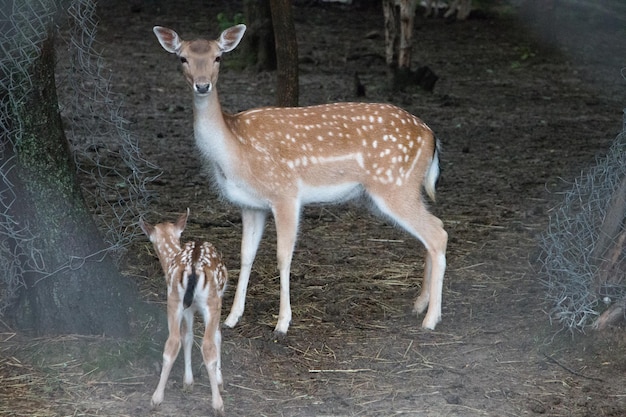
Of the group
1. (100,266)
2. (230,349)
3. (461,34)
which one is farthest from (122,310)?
(461,34)

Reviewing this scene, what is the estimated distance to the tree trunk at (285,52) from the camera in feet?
25.0

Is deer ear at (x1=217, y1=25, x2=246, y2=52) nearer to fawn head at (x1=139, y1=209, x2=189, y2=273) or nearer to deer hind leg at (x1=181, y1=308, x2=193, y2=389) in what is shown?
fawn head at (x1=139, y1=209, x2=189, y2=273)

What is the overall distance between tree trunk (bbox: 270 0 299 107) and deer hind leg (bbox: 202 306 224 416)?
140 inches

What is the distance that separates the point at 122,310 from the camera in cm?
517

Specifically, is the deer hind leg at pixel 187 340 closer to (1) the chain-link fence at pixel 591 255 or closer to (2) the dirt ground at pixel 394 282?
(2) the dirt ground at pixel 394 282

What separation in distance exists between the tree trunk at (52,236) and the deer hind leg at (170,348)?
0.78 m

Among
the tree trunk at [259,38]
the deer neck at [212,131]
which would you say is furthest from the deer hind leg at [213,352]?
the tree trunk at [259,38]

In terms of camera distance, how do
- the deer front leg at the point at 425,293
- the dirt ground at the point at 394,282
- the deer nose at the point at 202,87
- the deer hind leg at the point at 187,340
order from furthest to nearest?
the deer front leg at the point at 425,293 < the deer nose at the point at 202,87 < the dirt ground at the point at 394,282 < the deer hind leg at the point at 187,340

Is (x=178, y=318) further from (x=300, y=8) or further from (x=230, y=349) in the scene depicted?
(x=300, y=8)

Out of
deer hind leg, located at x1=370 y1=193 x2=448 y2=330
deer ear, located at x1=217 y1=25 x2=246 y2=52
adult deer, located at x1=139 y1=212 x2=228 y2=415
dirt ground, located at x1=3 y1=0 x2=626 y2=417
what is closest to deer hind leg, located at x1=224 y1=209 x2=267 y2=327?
dirt ground, located at x1=3 y1=0 x2=626 y2=417

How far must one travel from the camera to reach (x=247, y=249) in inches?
227

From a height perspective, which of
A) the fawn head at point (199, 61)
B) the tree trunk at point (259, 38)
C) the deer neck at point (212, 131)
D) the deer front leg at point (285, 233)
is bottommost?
the tree trunk at point (259, 38)

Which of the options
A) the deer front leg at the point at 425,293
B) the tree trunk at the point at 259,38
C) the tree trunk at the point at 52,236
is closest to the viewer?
the tree trunk at the point at 52,236

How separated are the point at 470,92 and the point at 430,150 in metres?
6.14
